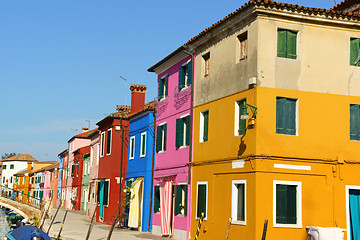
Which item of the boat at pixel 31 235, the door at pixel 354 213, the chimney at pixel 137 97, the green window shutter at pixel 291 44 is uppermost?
the chimney at pixel 137 97

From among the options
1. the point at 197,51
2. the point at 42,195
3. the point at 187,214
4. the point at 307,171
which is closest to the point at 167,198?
the point at 187,214

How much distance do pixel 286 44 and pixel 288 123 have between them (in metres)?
2.91

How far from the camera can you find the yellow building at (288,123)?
17.7 meters

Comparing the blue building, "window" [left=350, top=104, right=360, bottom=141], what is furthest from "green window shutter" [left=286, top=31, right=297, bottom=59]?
the blue building

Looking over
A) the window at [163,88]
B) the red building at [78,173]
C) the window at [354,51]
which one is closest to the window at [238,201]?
the window at [354,51]

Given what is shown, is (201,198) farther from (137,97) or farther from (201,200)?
(137,97)

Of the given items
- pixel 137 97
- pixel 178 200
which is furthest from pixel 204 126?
pixel 137 97

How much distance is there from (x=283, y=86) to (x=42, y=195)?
69.8 m

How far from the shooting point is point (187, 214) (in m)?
22.9

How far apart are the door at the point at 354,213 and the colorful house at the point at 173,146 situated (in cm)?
733

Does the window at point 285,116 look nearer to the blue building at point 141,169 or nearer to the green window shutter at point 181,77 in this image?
the green window shutter at point 181,77

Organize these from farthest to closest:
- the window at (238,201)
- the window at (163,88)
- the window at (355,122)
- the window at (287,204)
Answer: the window at (163,88) < the window at (355,122) < the window at (238,201) < the window at (287,204)

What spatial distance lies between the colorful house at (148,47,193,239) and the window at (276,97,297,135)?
19.3 feet

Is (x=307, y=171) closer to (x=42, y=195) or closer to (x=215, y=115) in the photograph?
(x=215, y=115)
